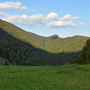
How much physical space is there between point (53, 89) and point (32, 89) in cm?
159

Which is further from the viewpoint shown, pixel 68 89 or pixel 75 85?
pixel 75 85

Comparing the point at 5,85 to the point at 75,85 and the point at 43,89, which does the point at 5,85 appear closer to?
the point at 43,89

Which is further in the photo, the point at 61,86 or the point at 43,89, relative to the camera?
the point at 61,86

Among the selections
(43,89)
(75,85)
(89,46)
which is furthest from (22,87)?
(89,46)

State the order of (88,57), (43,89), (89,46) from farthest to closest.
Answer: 1. (89,46)
2. (88,57)
3. (43,89)

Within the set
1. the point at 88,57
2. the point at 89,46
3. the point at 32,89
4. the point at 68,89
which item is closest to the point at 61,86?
the point at 68,89

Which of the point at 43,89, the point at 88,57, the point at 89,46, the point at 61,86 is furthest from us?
the point at 89,46

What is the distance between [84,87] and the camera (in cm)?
1472

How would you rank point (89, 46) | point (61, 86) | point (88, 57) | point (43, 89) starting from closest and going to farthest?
1. point (43, 89)
2. point (61, 86)
3. point (88, 57)
4. point (89, 46)

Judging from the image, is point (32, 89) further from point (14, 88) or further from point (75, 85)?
point (75, 85)

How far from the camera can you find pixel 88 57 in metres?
75.2

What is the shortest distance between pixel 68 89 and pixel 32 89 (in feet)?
8.98

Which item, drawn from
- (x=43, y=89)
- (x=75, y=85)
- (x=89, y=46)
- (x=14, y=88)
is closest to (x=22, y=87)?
(x=14, y=88)

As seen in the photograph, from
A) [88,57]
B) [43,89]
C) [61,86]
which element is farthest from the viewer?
[88,57]
